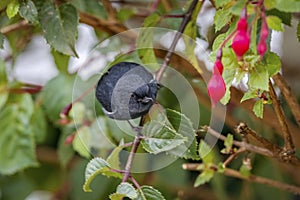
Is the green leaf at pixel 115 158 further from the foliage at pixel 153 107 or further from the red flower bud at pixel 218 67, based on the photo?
the red flower bud at pixel 218 67

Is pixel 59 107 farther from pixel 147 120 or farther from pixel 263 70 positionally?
pixel 263 70

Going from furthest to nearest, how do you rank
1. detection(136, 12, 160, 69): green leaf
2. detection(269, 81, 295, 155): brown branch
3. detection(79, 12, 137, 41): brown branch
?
detection(79, 12, 137, 41): brown branch < detection(136, 12, 160, 69): green leaf < detection(269, 81, 295, 155): brown branch

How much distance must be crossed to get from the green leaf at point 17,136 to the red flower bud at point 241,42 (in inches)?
18.0

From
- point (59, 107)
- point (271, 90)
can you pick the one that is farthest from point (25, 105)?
point (271, 90)

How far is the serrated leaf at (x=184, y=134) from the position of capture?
0.44 meters

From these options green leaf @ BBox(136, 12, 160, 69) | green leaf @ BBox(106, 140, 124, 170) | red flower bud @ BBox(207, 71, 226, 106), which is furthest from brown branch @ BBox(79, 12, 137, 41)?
red flower bud @ BBox(207, 71, 226, 106)

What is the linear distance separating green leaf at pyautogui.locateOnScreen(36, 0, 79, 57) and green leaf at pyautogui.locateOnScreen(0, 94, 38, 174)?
0.79 ft

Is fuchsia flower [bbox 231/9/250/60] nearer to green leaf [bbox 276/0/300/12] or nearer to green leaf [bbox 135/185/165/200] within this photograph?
green leaf [bbox 276/0/300/12]

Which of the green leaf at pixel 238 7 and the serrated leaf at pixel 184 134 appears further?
the serrated leaf at pixel 184 134

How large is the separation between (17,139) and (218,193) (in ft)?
1.04

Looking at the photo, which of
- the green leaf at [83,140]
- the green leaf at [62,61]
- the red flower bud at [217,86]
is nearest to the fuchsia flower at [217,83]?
the red flower bud at [217,86]

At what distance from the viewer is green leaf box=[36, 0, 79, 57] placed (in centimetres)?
50

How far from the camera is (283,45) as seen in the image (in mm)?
919

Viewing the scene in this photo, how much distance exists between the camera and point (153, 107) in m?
0.45
